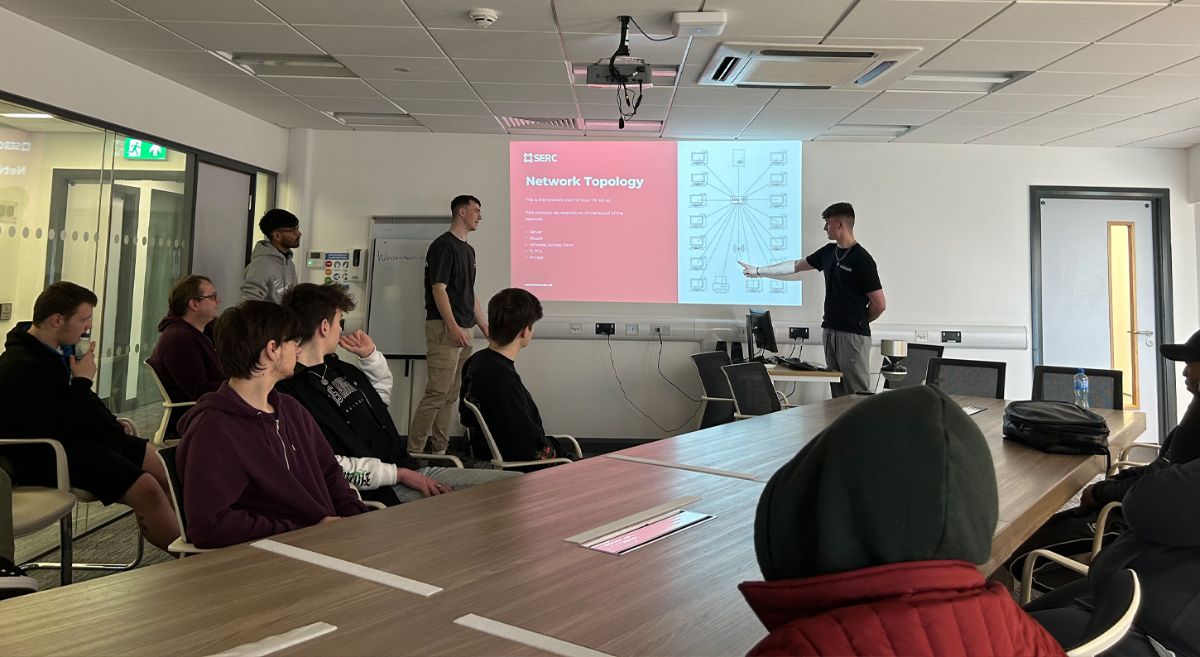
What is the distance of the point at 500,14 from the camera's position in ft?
11.1

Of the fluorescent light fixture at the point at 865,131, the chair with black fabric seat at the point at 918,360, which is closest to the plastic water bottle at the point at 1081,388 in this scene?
the chair with black fabric seat at the point at 918,360

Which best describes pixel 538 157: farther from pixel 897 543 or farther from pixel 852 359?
pixel 897 543

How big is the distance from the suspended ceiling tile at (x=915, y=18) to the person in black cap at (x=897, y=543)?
10.4ft

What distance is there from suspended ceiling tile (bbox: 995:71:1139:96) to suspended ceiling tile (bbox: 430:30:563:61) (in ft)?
9.85

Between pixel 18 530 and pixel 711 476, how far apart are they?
232cm

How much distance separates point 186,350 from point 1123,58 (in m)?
5.43

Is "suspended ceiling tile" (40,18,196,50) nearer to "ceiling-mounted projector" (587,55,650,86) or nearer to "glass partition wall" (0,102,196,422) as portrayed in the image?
"glass partition wall" (0,102,196,422)

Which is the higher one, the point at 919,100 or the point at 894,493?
the point at 919,100

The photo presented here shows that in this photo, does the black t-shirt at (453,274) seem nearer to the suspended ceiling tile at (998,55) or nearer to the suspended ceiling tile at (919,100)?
the suspended ceiling tile at (919,100)

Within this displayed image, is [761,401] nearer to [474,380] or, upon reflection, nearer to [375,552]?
[474,380]

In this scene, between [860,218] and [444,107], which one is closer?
[444,107]

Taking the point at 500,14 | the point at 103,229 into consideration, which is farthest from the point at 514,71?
the point at 103,229

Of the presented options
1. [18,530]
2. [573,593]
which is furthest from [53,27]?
[573,593]

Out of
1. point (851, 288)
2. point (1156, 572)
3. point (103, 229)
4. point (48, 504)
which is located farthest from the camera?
point (851, 288)
